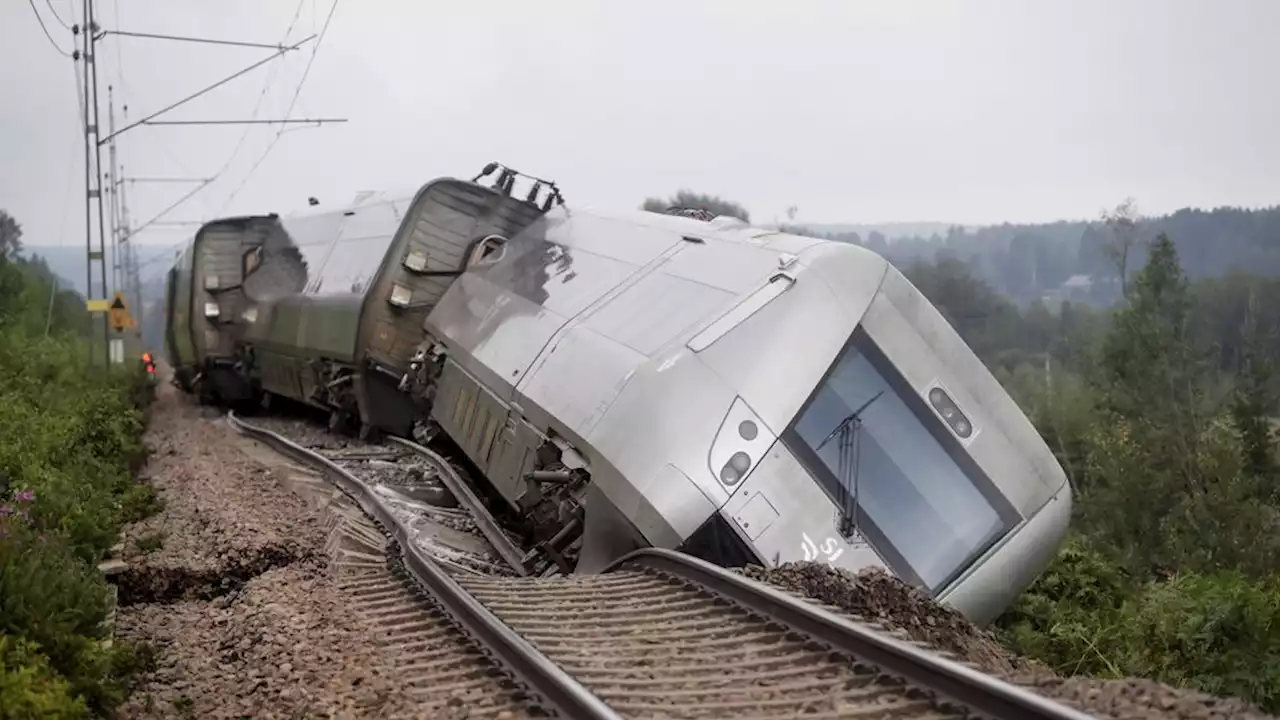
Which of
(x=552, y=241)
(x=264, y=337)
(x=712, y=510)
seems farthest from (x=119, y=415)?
(x=712, y=510)

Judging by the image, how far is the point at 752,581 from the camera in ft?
20.7

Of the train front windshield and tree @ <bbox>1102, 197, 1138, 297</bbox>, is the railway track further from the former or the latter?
tree @ <bbox>1102, 197, 1138, 297</bbox>

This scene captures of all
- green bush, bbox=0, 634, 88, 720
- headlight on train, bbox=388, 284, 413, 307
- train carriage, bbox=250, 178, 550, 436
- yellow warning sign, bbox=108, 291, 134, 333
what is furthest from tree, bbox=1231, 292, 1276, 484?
green bush, bbox=0, 634, 88, 720

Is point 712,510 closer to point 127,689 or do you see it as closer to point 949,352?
point 949,352

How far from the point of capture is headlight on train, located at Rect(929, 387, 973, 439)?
27.0ft

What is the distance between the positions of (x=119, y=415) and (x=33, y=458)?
721cm

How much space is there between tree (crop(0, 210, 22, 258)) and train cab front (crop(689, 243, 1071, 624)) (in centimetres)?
2159

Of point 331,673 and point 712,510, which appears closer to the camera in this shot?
point 331,673

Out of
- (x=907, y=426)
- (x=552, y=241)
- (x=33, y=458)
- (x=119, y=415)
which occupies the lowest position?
(x=119, y=415)

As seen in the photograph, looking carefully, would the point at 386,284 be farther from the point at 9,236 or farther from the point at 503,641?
the point at 9,236

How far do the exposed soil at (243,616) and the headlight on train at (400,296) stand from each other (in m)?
4.08

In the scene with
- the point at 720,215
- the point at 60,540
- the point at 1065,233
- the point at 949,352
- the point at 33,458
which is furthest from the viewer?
the point at 1065,233

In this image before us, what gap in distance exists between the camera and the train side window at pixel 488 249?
14898 mm

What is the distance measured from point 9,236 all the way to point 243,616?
3041cm
